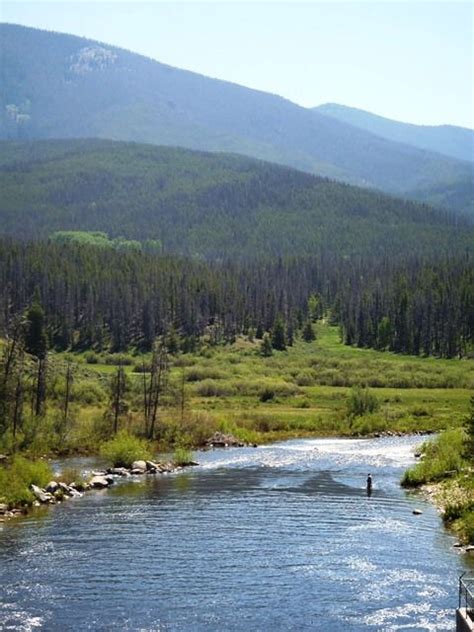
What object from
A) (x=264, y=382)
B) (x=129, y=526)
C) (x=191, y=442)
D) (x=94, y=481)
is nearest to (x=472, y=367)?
(x=264, y=382)

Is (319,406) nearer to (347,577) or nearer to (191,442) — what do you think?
(191,442)

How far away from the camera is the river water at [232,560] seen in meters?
44.0

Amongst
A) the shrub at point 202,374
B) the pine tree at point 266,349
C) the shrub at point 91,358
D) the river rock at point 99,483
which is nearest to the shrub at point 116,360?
the shrub at point 91,358

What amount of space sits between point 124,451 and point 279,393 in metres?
59.3

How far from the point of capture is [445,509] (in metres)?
64.8

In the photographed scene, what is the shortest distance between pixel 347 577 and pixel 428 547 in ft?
27.3

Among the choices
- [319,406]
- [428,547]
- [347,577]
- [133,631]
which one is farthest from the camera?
[319,406]

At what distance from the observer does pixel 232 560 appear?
5331cm

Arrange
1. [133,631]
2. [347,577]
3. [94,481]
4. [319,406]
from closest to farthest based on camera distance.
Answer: [133,631] → [347,577] → [94,481] → [319,406]

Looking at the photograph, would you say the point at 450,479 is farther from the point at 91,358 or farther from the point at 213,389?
the point at 91,358

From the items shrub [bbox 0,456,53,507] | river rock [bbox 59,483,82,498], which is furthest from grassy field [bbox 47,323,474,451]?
river rock [bbox 59,483,82,498]

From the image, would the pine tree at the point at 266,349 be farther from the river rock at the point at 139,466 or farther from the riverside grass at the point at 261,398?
the river rock at the point at 139,466

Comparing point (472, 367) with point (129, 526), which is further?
point (472, 367)

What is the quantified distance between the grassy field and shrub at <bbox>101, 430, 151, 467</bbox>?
7445 millimetres
